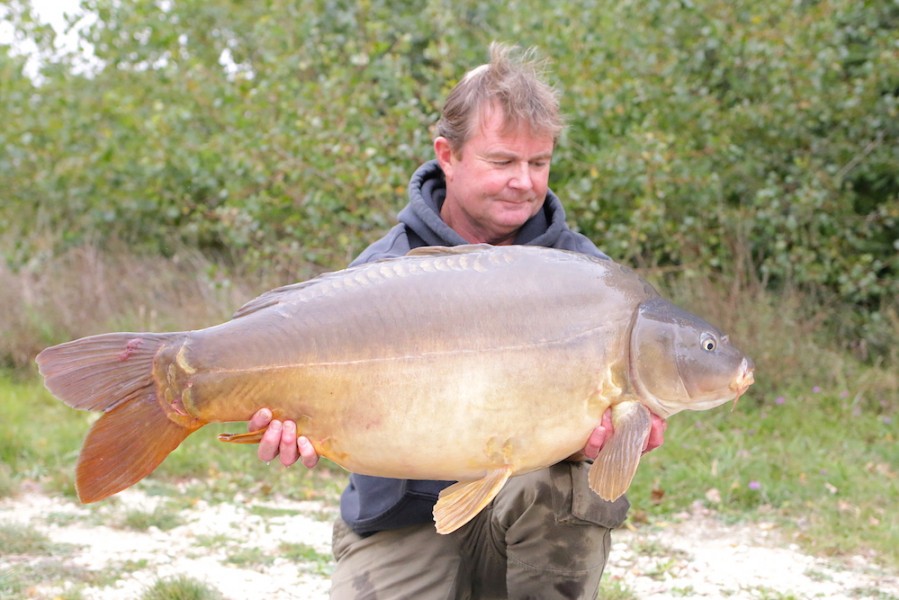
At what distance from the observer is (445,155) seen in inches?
113

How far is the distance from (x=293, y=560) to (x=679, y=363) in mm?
1896

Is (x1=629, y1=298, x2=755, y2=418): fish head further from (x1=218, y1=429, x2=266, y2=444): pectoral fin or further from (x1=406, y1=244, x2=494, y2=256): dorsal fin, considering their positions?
(x1=218, y1=429, x2=266, y2=444): pectoral fin

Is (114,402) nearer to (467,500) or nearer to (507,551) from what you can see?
(467,500)

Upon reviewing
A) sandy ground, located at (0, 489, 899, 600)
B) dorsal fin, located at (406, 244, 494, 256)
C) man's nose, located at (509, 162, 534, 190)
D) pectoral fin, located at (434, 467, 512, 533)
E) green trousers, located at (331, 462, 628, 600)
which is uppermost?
man's nose, located at (509, 162, 534, 190)

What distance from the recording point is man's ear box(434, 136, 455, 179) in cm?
285

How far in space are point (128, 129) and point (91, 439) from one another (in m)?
5.62

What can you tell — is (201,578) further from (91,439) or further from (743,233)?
(743,233)

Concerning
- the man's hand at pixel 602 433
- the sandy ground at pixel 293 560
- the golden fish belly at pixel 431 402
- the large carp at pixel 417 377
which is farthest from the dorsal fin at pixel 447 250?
the sandy ground at pixel 293 560

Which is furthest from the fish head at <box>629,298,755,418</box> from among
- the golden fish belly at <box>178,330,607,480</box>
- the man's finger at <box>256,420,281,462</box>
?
the man's finger at <box>256,420,281,462</box>

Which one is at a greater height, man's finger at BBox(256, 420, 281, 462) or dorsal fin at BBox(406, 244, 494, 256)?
dorsal fin at BBox(406, 244, 494, 256)

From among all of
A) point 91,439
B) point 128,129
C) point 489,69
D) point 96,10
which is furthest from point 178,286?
point 91,439

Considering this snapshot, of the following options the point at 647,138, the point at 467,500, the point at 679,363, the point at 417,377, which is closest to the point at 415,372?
the point at 417,377

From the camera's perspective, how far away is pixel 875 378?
5410mm

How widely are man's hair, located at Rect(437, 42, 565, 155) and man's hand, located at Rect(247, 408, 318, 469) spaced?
0.96 meters
